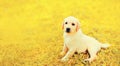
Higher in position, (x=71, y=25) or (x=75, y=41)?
(x=71, y=25)

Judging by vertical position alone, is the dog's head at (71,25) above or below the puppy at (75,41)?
above

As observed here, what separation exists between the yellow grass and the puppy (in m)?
0.08

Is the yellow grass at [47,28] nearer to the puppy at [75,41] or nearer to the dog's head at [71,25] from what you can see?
the puppy at [75,41]

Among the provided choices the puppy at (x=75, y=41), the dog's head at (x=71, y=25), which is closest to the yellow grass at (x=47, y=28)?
the puppy at (x=75, y=41)

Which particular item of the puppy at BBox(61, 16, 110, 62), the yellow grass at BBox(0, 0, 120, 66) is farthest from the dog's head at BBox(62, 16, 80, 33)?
the yellow grass at BBox(0, 0, 120, 66)

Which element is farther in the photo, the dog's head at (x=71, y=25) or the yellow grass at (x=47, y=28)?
the yellow grass at (x=47, y=28)

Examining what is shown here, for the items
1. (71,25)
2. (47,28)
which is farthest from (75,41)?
(47,28)

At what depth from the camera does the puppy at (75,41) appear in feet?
9.29

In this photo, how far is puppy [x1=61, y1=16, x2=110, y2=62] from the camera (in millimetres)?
2832

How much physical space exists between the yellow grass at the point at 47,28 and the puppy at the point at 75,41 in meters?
0.08

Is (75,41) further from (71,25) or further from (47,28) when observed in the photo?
(47,28)

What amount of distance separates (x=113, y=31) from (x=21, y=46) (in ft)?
4.11

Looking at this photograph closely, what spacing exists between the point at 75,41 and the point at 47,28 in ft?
3.85

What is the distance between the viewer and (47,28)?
13.1 feet
